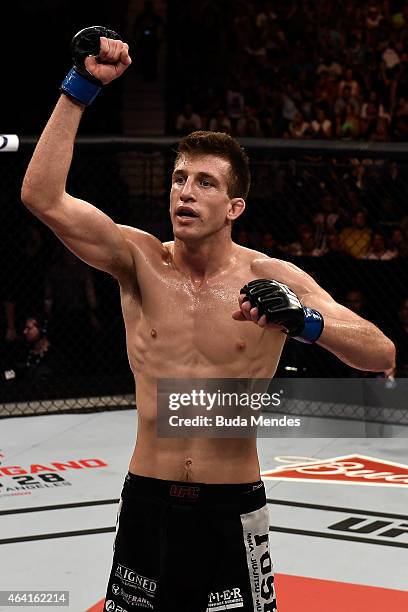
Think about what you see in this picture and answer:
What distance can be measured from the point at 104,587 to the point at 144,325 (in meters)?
1.58

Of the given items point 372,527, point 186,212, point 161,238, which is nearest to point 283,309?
point 186,212

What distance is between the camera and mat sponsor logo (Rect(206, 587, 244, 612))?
271 centimetres

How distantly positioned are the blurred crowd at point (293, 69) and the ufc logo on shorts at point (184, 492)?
6431 mm

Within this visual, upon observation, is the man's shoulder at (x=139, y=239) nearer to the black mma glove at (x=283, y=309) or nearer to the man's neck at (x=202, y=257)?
the man's neck at (x=202, y=257)

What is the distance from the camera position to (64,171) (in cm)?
256

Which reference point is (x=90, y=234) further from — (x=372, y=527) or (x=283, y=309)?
(x=372, y=527)

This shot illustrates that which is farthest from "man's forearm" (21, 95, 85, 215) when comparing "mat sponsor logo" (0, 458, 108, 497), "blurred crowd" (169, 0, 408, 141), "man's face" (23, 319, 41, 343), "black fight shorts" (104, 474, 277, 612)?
"blurred crowd" (169, 0, 408, 141)

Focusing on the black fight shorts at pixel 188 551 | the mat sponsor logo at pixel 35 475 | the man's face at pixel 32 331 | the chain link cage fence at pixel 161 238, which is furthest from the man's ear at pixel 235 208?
the man's face at pixel 32 331

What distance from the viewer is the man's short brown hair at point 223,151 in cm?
279

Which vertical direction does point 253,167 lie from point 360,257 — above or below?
above

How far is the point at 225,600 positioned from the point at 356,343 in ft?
2.44

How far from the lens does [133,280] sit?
2.87 metres

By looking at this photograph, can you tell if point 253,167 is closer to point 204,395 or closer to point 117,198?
point 117,198

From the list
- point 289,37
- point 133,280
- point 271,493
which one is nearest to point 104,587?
point 271,493
